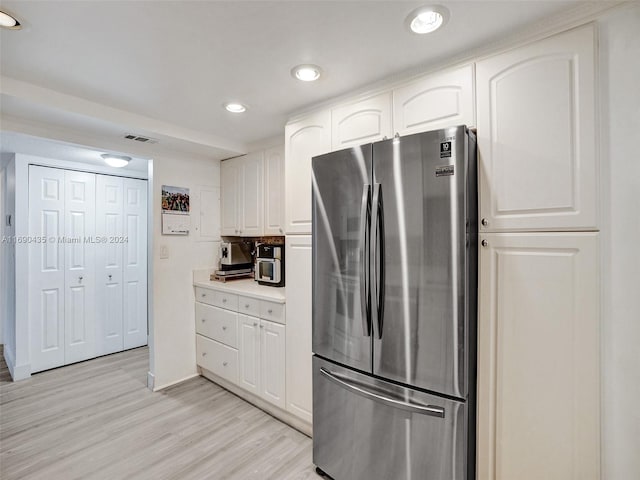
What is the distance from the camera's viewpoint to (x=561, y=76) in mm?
1274

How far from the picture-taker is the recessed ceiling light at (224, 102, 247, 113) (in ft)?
7.14

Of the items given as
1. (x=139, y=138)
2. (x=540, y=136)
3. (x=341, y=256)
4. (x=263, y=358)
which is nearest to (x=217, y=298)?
(x=263, y=358)

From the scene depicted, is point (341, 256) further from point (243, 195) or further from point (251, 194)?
point (243, 195)

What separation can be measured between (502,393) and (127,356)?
4.04 m

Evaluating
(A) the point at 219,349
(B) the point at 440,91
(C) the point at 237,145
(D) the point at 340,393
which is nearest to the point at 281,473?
(D) the point at 340,393

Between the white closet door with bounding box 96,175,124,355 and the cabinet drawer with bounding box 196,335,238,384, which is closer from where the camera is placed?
the cabinet drawer with bounding box 196,335,238,384

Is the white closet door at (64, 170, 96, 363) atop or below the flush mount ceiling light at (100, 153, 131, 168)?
below

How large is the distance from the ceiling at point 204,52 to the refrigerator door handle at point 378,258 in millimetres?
721

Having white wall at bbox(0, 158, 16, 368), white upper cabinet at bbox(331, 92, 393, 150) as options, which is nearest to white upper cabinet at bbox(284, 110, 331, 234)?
white upper cabinet at bbox(331, 92, 393, 150)

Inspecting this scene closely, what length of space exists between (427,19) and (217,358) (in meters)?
2.97

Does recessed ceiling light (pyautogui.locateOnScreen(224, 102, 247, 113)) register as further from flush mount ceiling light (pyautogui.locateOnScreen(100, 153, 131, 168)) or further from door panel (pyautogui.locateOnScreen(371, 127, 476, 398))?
flush mount ceiling light (pyautogui.locateOnScreen(100, 153, 131, 168))

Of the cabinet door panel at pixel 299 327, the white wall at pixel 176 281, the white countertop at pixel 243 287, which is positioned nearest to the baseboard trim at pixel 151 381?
the white wall at pixel 176 281

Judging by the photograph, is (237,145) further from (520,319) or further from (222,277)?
(520,319)

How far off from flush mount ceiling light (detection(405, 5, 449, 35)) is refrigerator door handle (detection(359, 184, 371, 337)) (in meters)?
0.72
